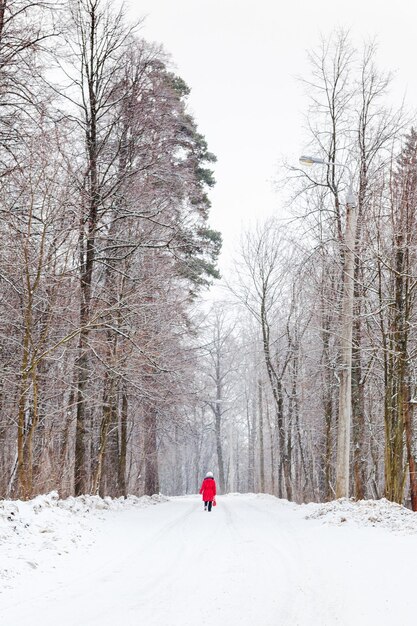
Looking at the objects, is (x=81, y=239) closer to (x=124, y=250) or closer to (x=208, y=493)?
(x=124, y=250)

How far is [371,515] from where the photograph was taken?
33.8 ft

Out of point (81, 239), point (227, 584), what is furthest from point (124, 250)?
point (227, 584)

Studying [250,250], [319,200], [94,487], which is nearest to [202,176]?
[250,250]

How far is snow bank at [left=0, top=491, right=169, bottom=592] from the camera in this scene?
656 cm

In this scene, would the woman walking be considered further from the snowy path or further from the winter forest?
the snowy path

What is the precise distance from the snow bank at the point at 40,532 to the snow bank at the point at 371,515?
4.69 m

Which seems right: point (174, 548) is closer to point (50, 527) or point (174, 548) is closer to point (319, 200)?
point (50, 527)

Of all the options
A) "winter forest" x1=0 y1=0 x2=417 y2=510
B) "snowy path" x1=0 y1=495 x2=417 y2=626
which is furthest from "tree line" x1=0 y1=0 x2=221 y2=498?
"snowy path" x1=0 y1=495 x2=417 y2=626

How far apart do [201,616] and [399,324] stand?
28.9 feet

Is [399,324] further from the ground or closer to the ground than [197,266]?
closer to the ground

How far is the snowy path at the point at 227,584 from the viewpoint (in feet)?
15.5

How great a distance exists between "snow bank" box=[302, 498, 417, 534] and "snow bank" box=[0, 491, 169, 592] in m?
4.69

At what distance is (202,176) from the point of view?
2586 cm

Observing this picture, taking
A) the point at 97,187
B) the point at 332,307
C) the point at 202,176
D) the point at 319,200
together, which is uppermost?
the point at 202,176
